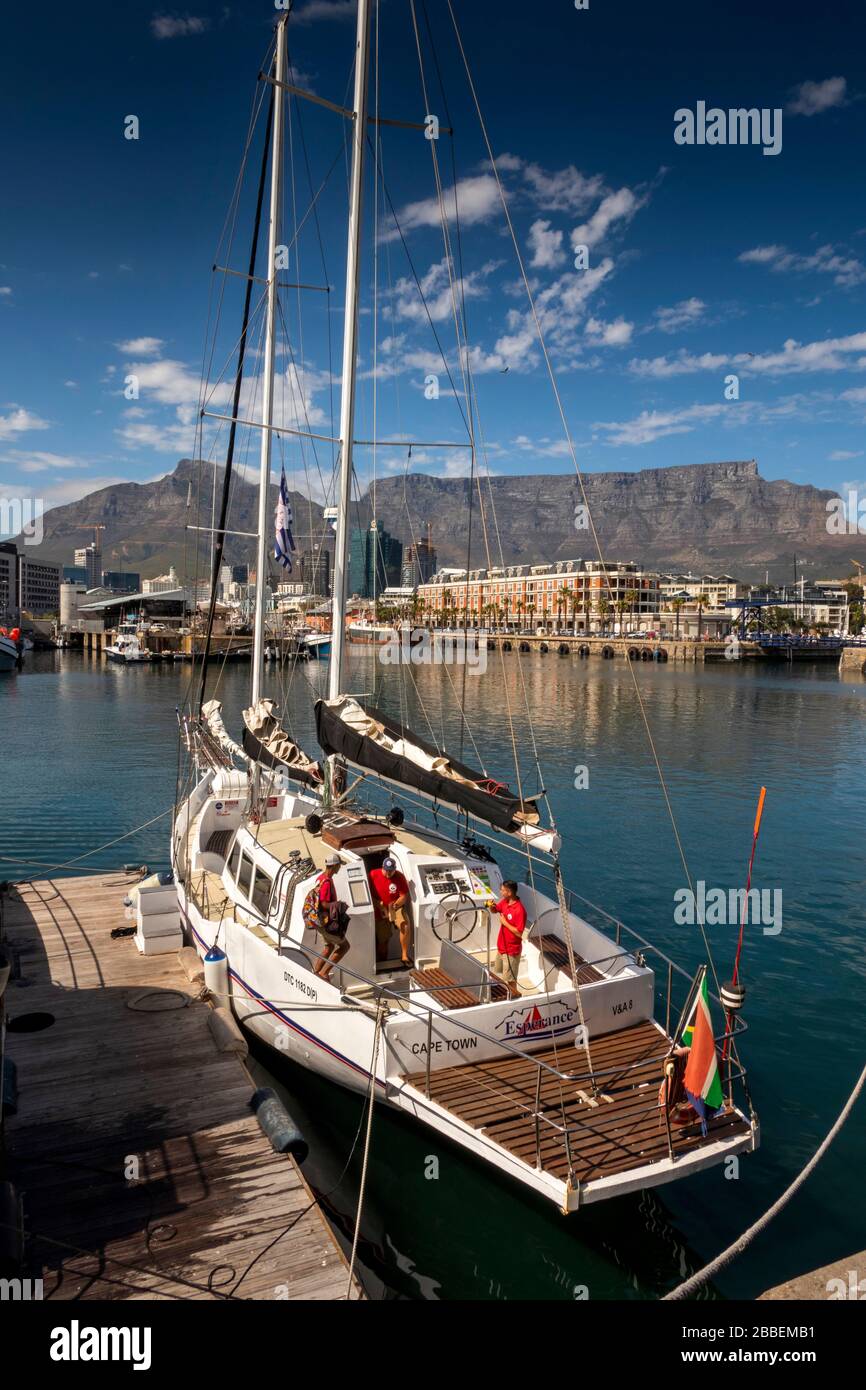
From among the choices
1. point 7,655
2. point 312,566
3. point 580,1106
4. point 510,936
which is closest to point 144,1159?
point 580,1106

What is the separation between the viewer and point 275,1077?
12469mm

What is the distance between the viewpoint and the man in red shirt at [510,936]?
11320mm

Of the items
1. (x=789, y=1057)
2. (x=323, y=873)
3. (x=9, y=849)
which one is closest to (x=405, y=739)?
(x=323, y=873)

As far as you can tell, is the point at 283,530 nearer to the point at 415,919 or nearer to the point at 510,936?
the point at 415,919

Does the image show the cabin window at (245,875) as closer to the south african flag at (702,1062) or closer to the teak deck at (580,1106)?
the teak deck at (580,1106)

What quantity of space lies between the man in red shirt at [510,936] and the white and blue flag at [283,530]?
13.0 meters

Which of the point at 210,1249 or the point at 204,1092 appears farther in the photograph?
the point at 204,1092

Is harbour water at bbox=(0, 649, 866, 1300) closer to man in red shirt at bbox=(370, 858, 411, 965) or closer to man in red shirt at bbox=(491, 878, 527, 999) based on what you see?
man in red shirt at bbox=(370, 858, 411, 965)

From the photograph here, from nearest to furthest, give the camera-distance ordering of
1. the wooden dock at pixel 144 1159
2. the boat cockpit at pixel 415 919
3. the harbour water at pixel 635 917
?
the wooden dock at pixel 144 1159
the harbour water at pixel 635 917
the boat cockpit at pixel 415 919

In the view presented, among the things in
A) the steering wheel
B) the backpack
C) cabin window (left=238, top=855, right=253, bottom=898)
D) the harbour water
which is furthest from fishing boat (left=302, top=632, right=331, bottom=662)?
the backpack

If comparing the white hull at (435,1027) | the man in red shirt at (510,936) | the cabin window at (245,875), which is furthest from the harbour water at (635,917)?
the cabin window at (245,875)
